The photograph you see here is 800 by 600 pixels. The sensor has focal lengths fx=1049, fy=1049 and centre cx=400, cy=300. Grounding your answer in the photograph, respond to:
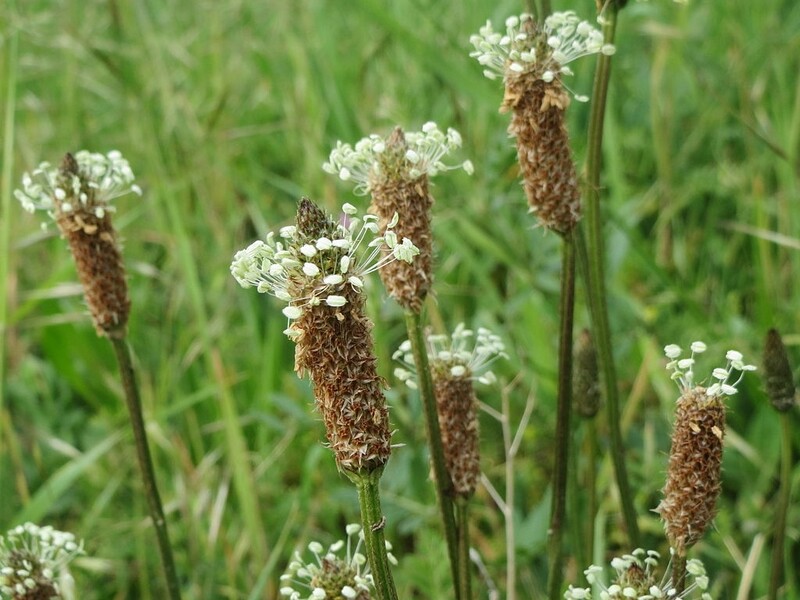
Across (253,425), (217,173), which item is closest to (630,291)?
(253,425)

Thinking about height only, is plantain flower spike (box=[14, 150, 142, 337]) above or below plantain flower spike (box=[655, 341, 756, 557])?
above

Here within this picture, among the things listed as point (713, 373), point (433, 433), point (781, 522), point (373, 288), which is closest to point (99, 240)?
point (433, 433)

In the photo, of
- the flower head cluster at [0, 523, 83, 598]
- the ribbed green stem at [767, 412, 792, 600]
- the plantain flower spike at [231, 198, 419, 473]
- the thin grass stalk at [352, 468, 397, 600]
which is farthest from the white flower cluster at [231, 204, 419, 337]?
the ribbed green stem at [767, 412, 792, 600]

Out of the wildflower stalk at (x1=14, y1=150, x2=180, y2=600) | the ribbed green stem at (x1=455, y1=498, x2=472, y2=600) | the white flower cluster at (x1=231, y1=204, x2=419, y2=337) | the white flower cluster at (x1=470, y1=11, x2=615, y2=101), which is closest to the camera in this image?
the white flower cluster at (x1=231, y1=204, x2=419, y2=337)

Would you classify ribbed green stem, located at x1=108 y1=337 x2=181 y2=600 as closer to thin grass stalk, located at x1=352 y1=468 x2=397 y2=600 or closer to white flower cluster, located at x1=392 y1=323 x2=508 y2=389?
white flower cluster, located at x1=392 y1=323 x2=508 y2=389

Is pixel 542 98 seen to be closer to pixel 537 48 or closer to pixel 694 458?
pixel 537 48

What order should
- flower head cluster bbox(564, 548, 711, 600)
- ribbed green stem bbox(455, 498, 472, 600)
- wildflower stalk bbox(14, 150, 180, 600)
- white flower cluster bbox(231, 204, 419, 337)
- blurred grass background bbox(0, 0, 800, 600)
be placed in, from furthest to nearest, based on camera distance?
blurred grass background bbox(0, 0, 800, 600), wildflower stalk bbox(14, 150, 180, 600), ribbed green stem bbox(455, 498, 472, 600), flower head cluster bbox(564, 548, 711, 600), white flower cluster bbox(231, 204, 419, 337)

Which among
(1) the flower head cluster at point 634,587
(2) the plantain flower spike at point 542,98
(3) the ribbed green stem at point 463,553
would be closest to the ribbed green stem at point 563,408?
(2) the plantain flower spike at point 542,98

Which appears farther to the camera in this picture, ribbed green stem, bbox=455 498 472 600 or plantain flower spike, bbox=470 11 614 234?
ribbed green stem, bbox=455 498 472 600
